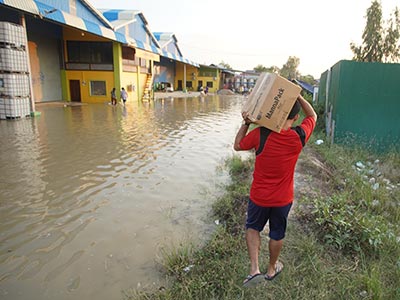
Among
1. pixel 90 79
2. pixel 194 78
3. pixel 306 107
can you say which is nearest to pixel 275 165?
pixel 306 107

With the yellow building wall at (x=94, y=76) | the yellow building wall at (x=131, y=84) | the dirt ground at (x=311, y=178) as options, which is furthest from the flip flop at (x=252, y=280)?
the yellow building wall at (x=131, y=84)

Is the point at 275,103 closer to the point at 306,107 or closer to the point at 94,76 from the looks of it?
the point at 306,107

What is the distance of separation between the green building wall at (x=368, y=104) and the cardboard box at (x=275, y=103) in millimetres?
5289

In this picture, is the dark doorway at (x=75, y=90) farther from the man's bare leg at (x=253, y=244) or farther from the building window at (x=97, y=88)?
the man's bare leg at (x=253, y=244)

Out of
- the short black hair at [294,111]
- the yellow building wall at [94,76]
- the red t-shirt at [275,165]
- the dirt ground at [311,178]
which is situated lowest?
the dirt ground at [311,178]

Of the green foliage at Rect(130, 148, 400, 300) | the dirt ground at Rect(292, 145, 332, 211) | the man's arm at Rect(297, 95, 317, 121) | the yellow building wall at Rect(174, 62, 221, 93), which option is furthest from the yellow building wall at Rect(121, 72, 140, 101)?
the yellow building wall at Rect(174, 62, 221, 93)

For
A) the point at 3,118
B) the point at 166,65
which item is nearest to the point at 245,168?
the point at 3,118

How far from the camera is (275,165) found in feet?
7.37

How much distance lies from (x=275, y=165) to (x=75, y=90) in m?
22.2

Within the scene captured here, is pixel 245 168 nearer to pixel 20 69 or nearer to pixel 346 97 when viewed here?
pixel 346 97

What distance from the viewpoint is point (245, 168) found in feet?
19.1

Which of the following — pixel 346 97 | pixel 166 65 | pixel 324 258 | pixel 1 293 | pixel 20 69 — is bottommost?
pixel 1 293

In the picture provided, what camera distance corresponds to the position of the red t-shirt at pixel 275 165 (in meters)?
2.23

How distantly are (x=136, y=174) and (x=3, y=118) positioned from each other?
29.3ft
